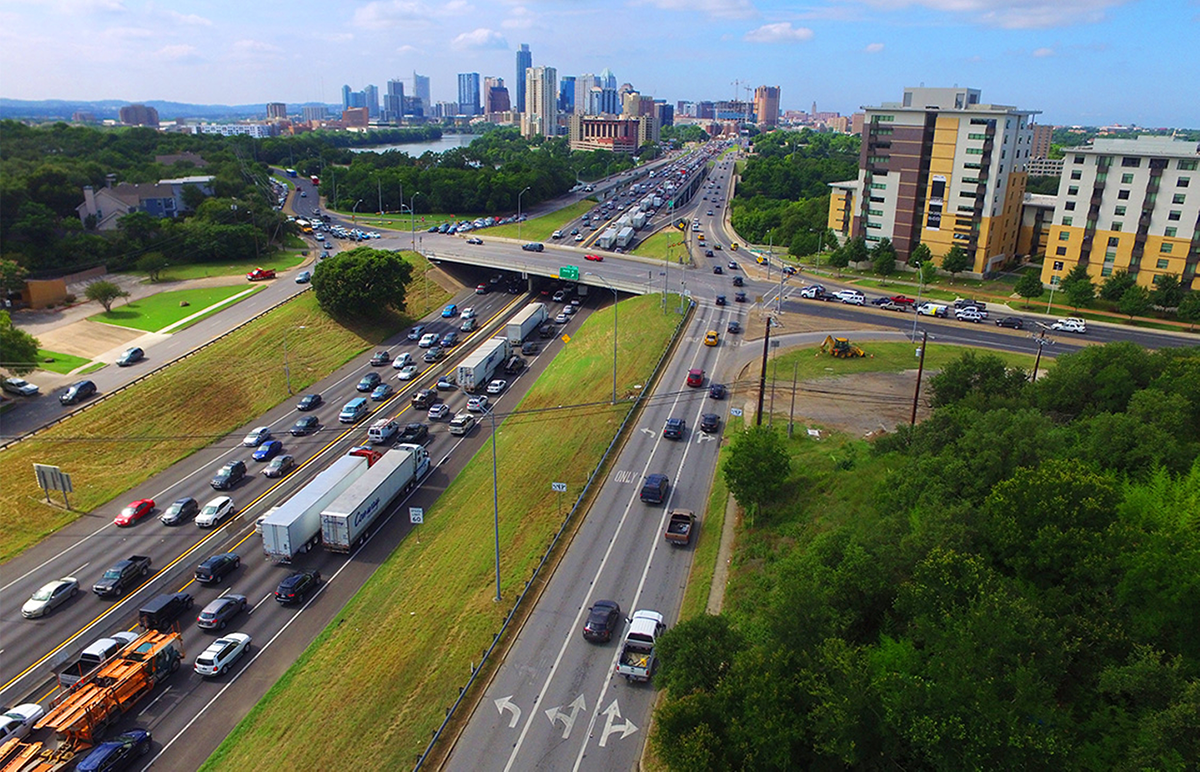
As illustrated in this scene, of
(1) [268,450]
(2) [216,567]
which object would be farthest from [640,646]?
(1) [268,450]

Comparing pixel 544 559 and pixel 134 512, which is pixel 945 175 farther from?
pixel 134 512

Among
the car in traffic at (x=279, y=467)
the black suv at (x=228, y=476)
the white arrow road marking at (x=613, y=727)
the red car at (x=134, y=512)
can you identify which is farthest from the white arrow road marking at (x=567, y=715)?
the red car at (x=134, y=512)

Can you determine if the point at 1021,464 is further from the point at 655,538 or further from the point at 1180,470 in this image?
the point at 655,538

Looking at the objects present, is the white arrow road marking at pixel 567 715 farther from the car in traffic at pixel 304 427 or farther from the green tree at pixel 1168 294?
the green tree at pixel 1168 294

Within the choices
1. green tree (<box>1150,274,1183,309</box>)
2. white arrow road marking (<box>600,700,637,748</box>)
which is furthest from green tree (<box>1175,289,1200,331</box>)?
white arrow road marking (<box>600,700,637,748</box>)

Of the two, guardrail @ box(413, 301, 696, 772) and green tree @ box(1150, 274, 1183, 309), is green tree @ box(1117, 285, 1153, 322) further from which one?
guardrail @ box(413, 301, 696, 772)

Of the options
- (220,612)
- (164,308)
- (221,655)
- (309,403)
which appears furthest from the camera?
(164,308)
